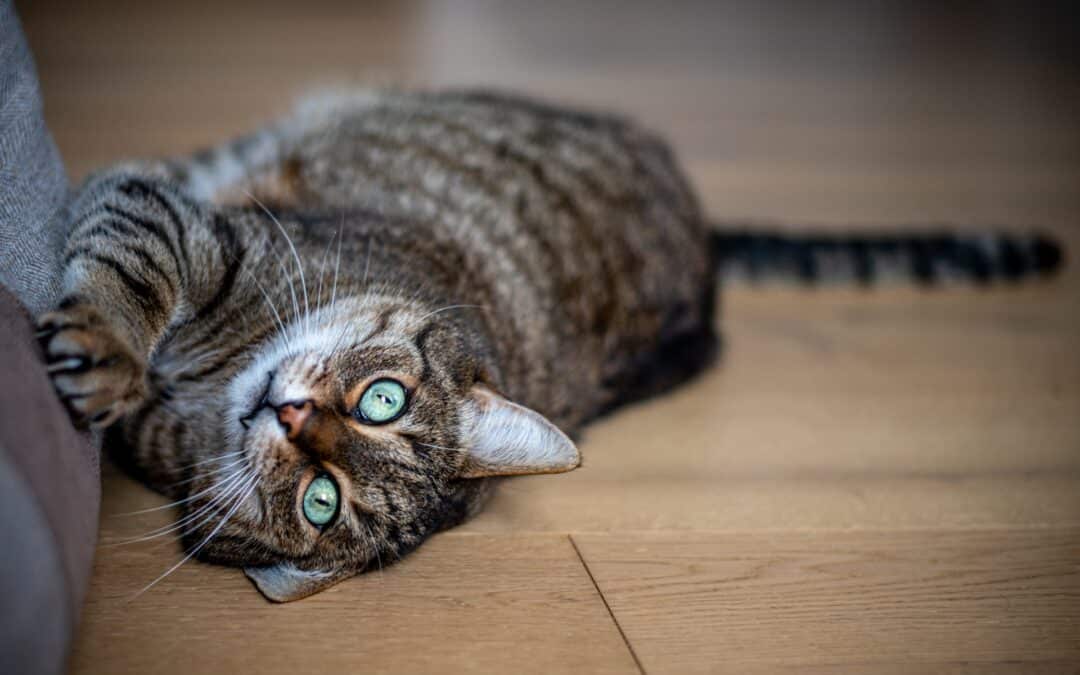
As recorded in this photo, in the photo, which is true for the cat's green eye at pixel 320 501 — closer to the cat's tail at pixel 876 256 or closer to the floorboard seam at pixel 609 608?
the floorboard seam at pixel 609 608

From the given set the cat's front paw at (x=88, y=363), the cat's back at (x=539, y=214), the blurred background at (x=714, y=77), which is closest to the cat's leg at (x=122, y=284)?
the cat's front paw at (x=88, y=363)

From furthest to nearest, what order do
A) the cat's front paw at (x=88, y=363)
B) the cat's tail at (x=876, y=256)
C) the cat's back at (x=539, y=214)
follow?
the cat's tail at (x=876, y=256) < the cat's back at (x=539, y=214) < the cat's front paw at (x=88, y=363)

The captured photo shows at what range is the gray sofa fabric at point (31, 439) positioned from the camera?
2.93ft

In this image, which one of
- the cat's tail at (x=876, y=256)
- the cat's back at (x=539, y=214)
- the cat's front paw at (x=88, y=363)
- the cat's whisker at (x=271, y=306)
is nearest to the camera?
the cat's front paw at (x=88, y=363)

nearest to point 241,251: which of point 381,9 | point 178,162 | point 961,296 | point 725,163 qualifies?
point 178,162

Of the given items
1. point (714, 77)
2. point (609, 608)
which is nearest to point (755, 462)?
point (609, 608)

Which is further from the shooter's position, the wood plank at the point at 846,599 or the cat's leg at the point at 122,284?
the wood plank at the point at 846,599

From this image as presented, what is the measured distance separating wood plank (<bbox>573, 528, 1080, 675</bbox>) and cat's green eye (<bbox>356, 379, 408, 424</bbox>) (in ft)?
1.13

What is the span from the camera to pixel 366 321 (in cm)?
138

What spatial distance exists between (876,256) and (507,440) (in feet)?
4.08

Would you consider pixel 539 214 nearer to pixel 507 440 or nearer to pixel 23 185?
pixel 507 440

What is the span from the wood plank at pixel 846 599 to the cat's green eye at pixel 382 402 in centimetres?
34

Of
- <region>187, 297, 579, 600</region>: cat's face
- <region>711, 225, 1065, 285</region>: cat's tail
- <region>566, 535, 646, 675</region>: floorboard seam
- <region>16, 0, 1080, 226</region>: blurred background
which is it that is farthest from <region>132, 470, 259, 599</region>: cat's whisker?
<region>16, 0, 1080, 226</region>: blurred background

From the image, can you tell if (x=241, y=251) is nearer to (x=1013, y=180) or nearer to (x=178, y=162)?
(x=178, y=162)
